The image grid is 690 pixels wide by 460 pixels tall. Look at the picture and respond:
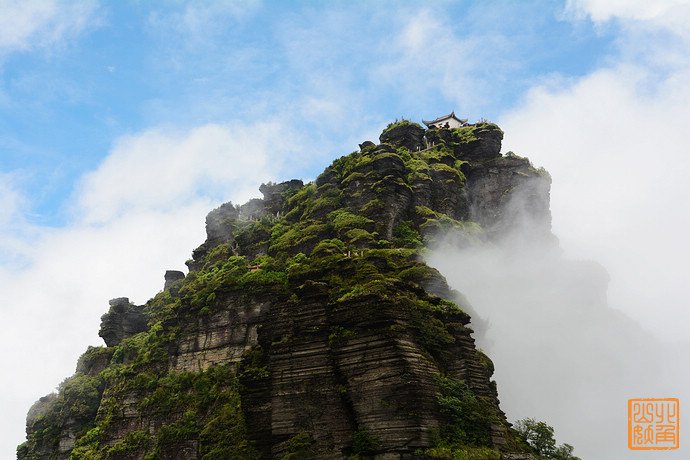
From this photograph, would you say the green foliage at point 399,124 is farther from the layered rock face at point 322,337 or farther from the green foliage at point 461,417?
the green foliage at point 461,417

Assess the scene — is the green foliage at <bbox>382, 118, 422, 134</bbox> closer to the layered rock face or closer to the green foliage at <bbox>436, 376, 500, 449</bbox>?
the layered rock face

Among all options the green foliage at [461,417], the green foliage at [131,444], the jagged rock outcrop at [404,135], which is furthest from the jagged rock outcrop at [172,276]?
the green foliage at [461,417]

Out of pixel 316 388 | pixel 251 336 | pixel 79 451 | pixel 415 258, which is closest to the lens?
pixel 316 388

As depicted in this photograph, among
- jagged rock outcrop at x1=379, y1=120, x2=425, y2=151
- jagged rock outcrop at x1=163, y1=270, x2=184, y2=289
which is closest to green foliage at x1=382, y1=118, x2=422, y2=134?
jagged rock outcrop at x1=379, y1=120, x2=425, y2=151

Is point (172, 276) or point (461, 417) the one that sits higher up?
point (172, 276)

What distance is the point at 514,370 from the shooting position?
2440 inches

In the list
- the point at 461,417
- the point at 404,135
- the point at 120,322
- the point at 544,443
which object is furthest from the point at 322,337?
the point at 120,322

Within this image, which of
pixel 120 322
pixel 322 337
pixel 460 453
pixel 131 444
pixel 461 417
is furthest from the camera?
pixel 120 322

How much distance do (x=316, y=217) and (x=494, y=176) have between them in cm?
2485

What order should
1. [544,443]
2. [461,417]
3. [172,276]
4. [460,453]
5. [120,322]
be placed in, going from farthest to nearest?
1. [172,276]
2. [120,322]
3. [544,443]
4. [461,417]
5. [460,453]

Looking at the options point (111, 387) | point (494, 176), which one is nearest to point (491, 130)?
point (494, 176)

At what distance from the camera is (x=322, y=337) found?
3184 centimetres

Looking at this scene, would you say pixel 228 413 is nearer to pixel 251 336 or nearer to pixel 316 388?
pixel 251 336

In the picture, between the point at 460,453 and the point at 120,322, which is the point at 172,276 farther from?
the point at 460,453
